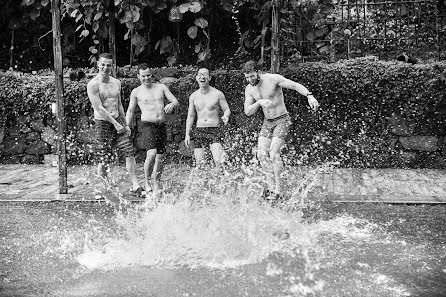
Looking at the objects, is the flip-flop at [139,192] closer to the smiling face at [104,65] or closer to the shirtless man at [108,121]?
the shirtless man at [108,121]

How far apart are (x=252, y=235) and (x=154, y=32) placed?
8.16 metres

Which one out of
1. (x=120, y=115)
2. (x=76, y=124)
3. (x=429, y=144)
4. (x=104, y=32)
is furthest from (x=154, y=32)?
(x=429, y=144)

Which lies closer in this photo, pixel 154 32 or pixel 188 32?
pixel 188 32

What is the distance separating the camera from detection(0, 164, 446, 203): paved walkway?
848 centimetres

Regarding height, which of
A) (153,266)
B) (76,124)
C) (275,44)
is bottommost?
(153,266)

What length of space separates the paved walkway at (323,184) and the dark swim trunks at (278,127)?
2.85ft

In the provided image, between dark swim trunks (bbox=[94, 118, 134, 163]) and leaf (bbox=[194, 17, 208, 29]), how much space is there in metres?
3.90

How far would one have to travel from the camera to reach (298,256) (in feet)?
18.6

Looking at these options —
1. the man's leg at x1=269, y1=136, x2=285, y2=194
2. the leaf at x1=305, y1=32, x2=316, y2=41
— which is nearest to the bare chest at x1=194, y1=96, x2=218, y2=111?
the man's leg at x1=269, y1=136, x2=285, y2=194

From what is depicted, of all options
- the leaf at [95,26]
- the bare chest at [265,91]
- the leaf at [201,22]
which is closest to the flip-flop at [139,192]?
the bare chest at [265,91]

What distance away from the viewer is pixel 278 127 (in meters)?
8.51

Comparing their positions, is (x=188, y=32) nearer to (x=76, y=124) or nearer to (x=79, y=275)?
(x=76, y=124)

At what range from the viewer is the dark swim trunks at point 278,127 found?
849cm

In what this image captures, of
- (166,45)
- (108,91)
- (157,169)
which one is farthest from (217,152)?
(166,45)
